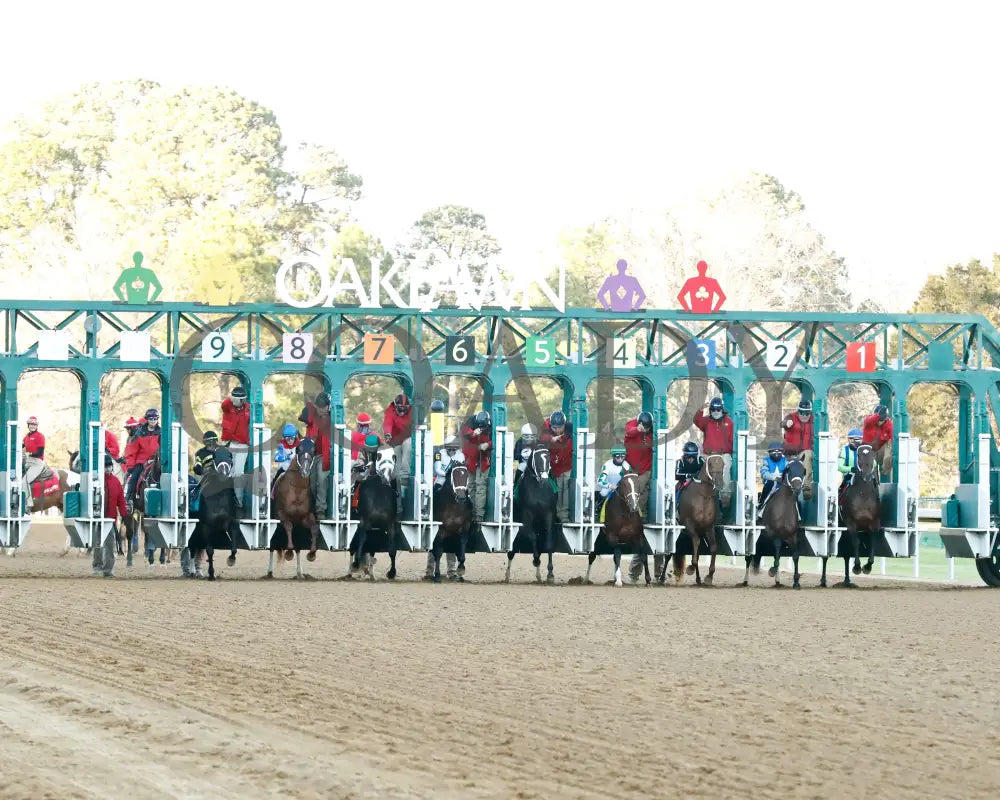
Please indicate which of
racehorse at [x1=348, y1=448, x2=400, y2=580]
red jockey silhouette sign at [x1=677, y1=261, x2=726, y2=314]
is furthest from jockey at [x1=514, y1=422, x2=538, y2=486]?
red jockey silhouette sign at [x1=677, y1=261, x2=726, y2=314]

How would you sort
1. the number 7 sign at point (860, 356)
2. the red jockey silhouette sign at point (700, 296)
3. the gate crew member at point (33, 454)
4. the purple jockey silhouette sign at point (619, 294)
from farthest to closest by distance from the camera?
the gate crew member at point (33, 454)
the red jockey silhouette sign at point (700, 296)
the purple jockey silhouette sign at point (619, 294)
the number 7 sign at point (860, 356)

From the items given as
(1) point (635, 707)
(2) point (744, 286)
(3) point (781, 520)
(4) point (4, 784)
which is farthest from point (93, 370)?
(2) point (744, 286)

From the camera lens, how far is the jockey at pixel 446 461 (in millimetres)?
22469

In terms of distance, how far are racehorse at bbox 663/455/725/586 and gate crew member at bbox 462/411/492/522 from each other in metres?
2.34

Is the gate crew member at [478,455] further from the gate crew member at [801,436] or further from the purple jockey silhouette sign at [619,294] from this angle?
the gate crew member at [801,436]

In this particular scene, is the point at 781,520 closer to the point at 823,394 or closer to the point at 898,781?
the point at 823,394

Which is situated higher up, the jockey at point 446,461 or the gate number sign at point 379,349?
the gate number sign at point 379,349

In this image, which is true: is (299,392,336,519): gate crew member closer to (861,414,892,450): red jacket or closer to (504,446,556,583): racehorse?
(504,446,556,583): racehorse

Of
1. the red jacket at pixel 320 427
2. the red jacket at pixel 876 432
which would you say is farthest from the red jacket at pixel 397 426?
the red jacket at pixel 876 432

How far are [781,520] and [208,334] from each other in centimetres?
741

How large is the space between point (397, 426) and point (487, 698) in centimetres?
1192

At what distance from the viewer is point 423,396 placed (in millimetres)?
22875

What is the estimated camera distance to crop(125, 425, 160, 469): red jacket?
2342 centimetres

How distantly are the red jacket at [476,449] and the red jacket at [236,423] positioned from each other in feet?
9.02
